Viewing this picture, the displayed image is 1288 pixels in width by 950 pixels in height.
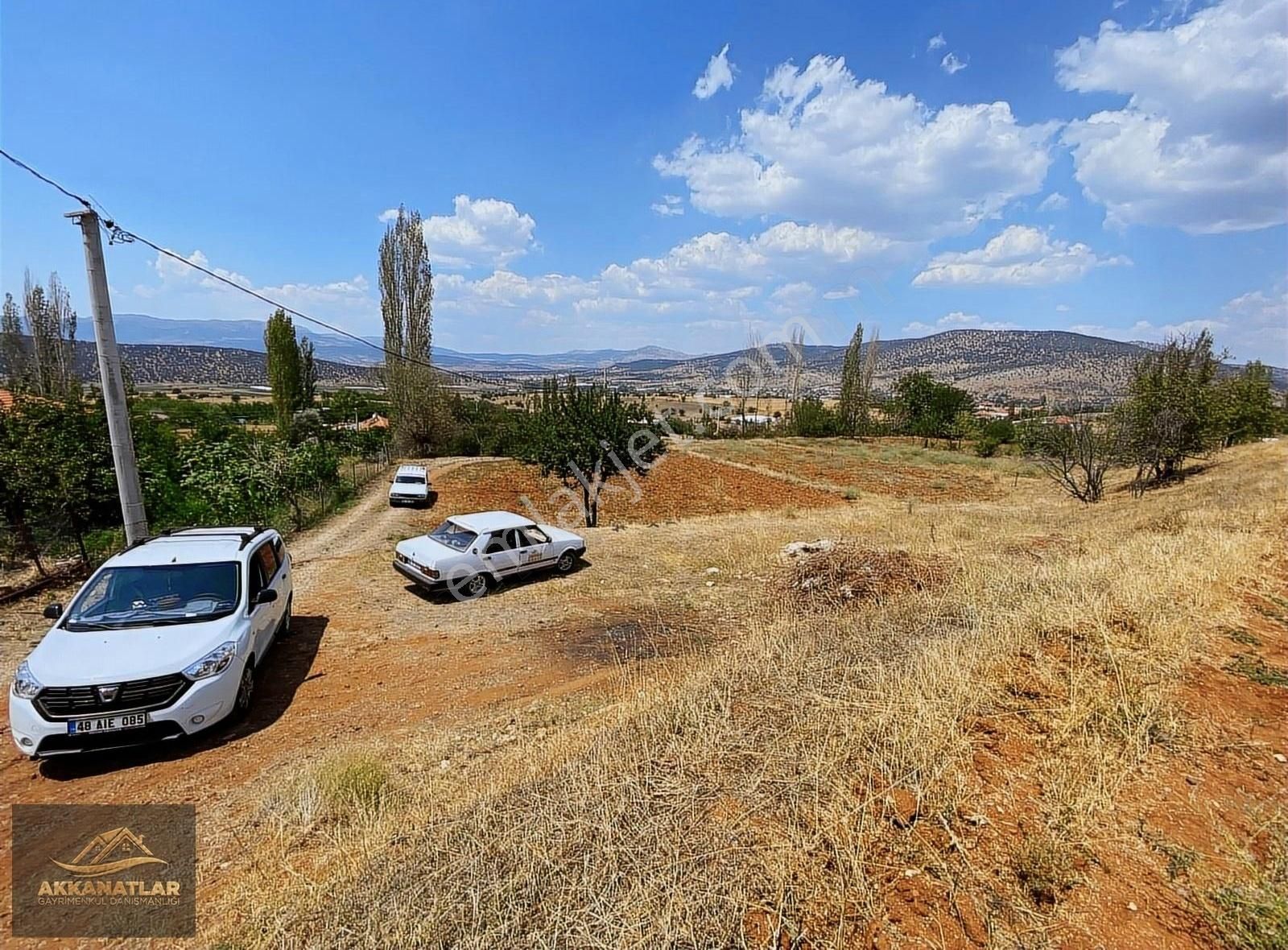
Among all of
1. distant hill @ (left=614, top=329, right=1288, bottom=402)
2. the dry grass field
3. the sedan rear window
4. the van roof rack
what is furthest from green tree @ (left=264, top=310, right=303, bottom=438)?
distant hill @ (left=614, top=329, right=1288, bottom=402)

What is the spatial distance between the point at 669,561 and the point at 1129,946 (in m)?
10.5

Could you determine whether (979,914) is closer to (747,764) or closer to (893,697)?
(747,764)

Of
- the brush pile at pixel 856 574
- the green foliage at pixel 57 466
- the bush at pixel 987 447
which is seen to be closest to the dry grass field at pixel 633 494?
the brush pile at pixel 856 574

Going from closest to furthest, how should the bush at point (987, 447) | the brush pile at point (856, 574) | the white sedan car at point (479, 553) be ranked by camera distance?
the brush pile at point (856, 574) < the white sedan car at point (479, 553) < the bush at point (987, 447)

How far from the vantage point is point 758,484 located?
2877 cm

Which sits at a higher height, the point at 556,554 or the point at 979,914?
the point at 979,914

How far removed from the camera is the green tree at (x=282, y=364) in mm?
34750

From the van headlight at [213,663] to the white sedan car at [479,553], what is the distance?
14.0ft

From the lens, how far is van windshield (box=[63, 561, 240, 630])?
18.4ft

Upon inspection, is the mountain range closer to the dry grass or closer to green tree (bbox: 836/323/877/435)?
green tree (bbox: 836/323/877/435)

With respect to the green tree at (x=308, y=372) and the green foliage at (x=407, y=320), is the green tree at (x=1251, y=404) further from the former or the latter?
the green tree at (x=308, y=372)

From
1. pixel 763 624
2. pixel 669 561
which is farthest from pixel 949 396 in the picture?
pixel 763 624

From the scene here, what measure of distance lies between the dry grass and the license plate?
157 centimetres

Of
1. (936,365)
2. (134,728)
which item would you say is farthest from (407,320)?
(936,365)
